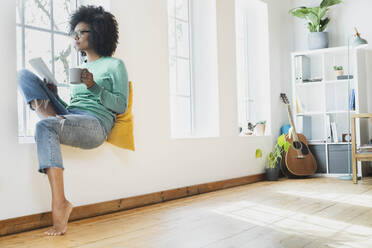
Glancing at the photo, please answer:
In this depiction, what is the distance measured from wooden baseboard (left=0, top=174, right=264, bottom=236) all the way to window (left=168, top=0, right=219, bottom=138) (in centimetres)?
54

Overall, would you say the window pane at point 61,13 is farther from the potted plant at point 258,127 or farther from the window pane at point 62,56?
the potted plant at point 258,127

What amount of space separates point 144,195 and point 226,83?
1.58 metres

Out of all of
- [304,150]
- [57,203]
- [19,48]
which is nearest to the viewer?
[57,203]

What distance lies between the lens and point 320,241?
1.86 metres

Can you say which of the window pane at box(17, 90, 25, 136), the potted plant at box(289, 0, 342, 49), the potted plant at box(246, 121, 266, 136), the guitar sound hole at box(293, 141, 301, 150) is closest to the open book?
the window pane at box(17, 90, 25, 136)

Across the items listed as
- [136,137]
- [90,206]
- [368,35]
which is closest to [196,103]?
[136,137]

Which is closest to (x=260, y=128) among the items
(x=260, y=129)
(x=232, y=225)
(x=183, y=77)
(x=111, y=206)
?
(x=260, y=129)

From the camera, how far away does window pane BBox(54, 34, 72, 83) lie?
2748mm

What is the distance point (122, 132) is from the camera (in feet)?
8.65

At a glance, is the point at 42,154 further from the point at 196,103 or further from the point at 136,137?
the point at 196,103

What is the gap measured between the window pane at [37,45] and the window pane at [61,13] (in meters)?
0.12

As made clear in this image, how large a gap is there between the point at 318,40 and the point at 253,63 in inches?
32.9

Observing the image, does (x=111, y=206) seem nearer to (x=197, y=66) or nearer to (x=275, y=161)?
(x=197, y=66)

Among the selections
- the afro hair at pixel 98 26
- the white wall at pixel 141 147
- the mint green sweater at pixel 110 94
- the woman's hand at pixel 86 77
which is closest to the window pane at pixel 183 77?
the white wall at pixel 141 147
